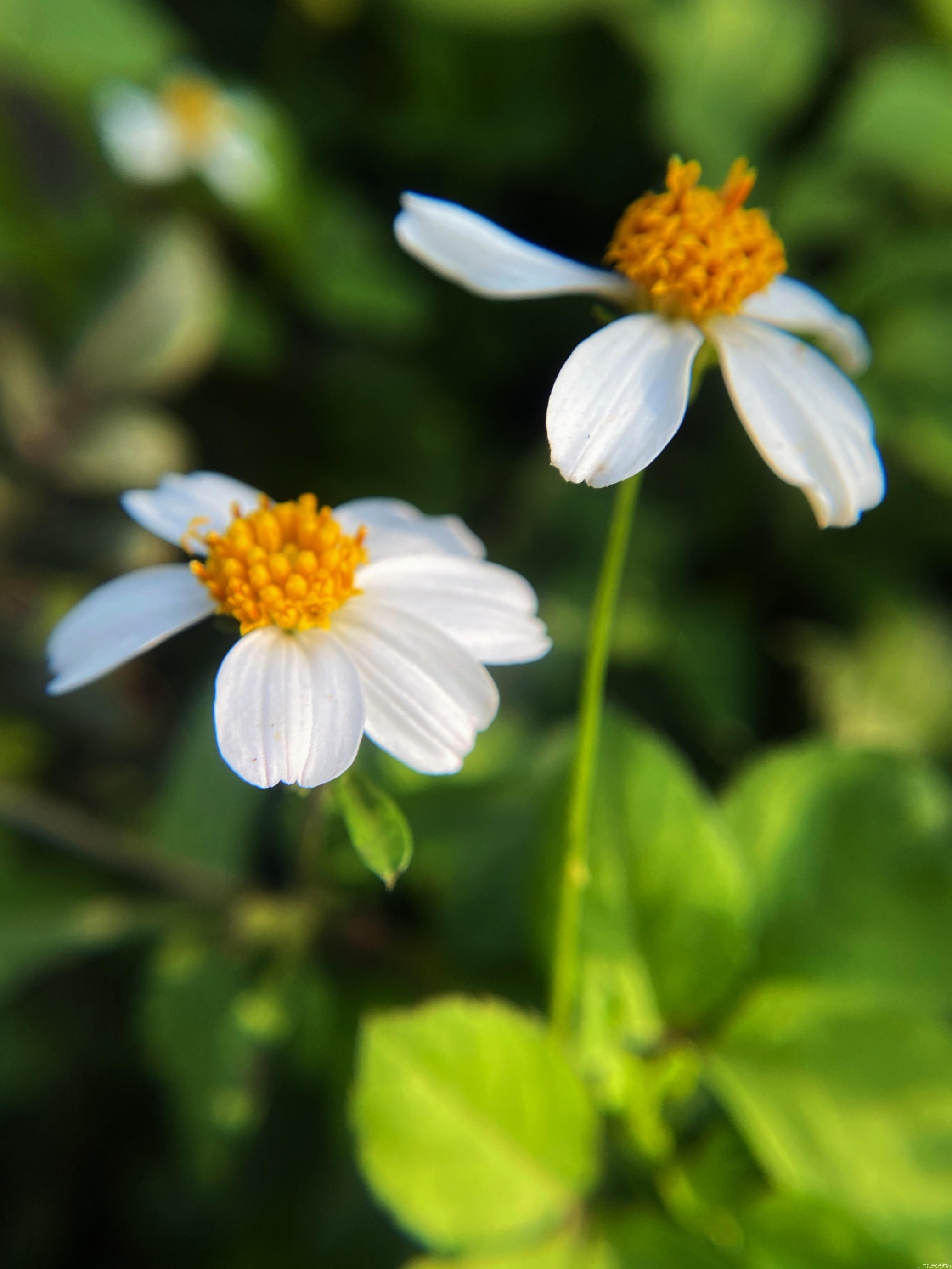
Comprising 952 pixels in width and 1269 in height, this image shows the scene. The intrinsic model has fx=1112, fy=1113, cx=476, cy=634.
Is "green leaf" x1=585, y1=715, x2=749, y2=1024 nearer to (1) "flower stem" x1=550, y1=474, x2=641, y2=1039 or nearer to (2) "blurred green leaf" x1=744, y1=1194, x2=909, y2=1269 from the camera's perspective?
(1) "flower stem" x1=550, y1=474, x2=641, y2=1039

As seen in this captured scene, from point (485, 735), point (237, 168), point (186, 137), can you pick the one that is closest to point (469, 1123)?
point (485, 735)

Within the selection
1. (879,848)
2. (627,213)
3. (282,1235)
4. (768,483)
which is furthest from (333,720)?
(768,483)

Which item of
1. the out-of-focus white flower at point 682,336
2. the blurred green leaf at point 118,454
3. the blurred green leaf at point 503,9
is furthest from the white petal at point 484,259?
the blurred green leaf at point 503,9

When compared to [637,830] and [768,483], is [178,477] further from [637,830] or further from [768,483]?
[768,483]

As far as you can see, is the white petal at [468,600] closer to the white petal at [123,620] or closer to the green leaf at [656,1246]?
the white petal at [123,620]

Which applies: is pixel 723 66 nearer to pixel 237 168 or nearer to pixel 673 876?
pixel 237 168

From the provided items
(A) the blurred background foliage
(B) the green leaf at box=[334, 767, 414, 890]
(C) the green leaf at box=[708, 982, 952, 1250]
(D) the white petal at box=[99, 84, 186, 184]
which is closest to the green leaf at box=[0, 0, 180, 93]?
(A) the blurred background foliage

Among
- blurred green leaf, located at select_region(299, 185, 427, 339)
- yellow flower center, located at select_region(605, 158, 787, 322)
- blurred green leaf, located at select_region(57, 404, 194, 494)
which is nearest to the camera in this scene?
yellow flower center, located at select_region(605, 158, 787, 322)
